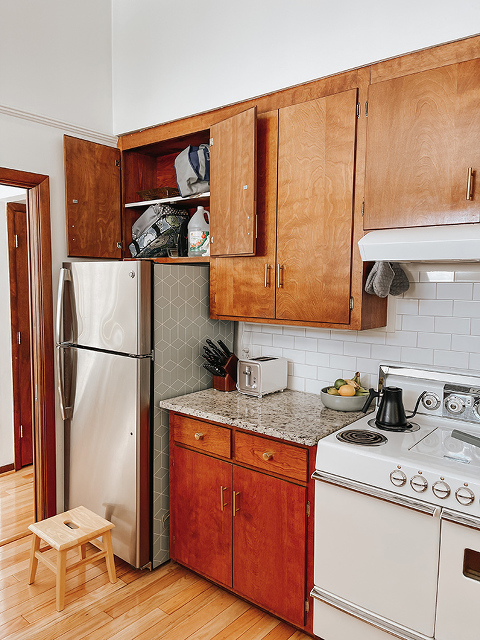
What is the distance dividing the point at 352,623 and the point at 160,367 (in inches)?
55.3

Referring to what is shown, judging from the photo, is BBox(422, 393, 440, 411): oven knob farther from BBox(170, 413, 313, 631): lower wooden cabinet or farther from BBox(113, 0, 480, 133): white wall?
BBox(113, 0, 480, 133): white wall

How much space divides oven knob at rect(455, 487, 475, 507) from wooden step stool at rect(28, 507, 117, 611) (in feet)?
5.42

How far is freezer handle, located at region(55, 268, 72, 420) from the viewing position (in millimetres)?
2822

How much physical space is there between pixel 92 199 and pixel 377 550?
2.46 metres

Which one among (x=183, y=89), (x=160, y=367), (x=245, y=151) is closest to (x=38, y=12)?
(x=183, y=89)

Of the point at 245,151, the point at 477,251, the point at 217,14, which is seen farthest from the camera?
the point at 217,14

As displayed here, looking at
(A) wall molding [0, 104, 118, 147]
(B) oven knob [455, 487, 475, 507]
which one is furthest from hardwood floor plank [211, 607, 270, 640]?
(A) wall molding [0, 104, 118, 147]

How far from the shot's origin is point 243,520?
2.27 m

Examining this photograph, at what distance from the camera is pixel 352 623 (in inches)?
75.6

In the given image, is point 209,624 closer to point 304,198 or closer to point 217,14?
point 304,198

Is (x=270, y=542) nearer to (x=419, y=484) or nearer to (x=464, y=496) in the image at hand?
(x=419, y=484)

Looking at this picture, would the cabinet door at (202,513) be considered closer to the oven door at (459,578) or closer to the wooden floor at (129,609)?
the wooden floor at (129,609)

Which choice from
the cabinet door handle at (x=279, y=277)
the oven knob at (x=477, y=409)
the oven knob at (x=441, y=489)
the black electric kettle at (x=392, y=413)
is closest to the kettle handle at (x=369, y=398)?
the black electric kettle at (x=392, y=413)

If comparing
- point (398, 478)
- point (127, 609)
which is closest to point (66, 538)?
point (127, 609)
